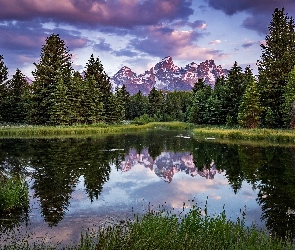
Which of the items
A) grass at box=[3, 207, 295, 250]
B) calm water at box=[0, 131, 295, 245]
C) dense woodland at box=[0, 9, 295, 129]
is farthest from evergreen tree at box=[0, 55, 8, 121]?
grass at box=[3, 207, 295, 250]

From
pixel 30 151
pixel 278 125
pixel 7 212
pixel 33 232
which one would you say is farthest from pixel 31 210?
pixel 278 125

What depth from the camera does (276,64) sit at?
52.8 meters

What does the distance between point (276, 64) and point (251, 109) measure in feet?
39.3

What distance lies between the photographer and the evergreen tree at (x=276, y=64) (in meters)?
50.7

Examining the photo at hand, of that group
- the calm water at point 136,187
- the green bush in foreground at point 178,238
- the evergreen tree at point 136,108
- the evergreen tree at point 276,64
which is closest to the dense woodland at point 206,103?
the evergreen tree at point 276,64

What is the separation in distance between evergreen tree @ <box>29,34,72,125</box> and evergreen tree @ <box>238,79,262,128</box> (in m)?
29.4

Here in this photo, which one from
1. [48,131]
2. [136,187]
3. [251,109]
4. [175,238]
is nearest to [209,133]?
[251,109]

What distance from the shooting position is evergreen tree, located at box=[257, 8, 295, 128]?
5072 cm

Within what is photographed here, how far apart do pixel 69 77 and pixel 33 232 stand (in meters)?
50.2

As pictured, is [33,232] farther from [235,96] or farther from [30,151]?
[235,96]

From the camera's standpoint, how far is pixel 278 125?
48812 mm

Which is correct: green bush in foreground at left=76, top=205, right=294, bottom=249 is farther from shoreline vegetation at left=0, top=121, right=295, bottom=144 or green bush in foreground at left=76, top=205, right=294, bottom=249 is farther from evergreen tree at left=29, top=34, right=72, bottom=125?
evergreen tree at left=29, top=34, right=72, bottom=125

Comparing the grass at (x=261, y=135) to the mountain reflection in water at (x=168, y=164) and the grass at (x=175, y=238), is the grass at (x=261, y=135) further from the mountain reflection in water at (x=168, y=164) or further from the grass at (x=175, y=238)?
the grass at (x=175, y=238)

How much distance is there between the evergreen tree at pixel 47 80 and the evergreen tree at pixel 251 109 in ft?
96.5
